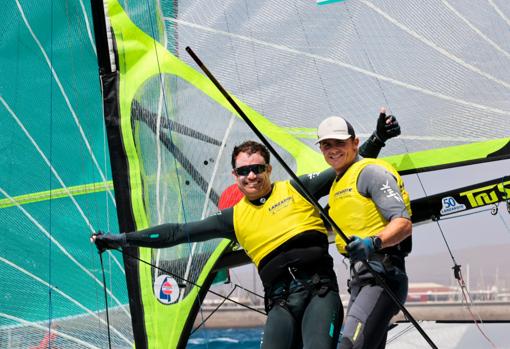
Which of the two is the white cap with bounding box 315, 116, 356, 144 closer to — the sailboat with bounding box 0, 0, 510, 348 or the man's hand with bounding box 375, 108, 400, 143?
the man's hand with bounding box 375, 108, 400, 143

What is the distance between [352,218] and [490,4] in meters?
2.22

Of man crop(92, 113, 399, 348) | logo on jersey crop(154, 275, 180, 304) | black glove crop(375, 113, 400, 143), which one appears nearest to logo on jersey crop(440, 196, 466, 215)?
black glove crop(375, 113, 400, 143)

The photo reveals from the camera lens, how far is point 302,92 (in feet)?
15.1

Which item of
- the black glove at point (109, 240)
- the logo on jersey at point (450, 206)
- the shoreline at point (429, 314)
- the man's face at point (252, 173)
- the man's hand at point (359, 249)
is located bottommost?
the man's hand at point (359, 249)

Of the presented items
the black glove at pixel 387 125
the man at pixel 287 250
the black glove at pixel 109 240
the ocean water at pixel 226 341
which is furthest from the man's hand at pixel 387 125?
the ocean water at pixel 226 341

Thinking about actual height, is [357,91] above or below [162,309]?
above

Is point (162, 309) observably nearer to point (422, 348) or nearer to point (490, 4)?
point (422, 348)

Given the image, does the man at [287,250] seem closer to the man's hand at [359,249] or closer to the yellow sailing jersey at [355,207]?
the yellow sailing jersey at [355,207]

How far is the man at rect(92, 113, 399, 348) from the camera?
2.69 metres

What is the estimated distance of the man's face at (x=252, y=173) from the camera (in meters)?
2.86

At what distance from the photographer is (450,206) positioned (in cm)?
448

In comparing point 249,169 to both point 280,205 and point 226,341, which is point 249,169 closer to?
point 280,205

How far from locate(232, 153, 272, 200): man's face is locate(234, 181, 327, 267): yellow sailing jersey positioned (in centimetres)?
5

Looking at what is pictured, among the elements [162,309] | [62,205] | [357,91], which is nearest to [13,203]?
[62,205]
